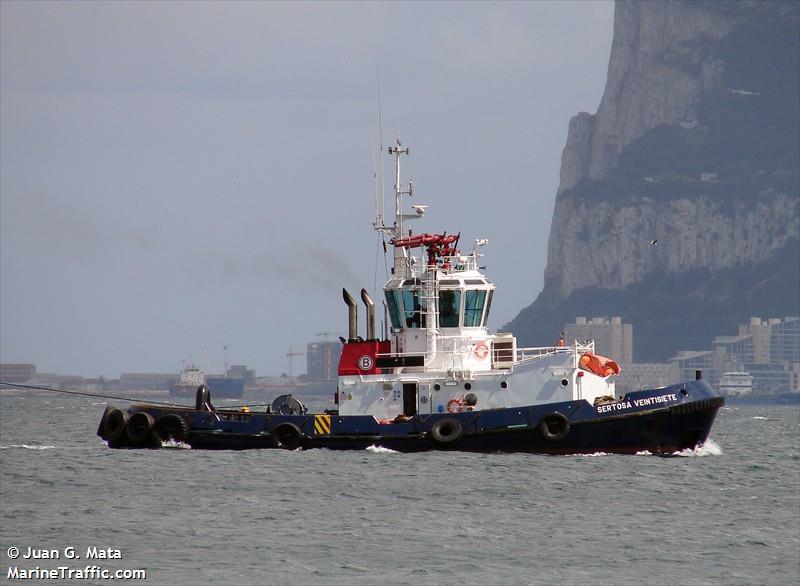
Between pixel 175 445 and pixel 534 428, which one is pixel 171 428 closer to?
pixel 175 445

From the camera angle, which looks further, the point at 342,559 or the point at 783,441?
the point at 783,441

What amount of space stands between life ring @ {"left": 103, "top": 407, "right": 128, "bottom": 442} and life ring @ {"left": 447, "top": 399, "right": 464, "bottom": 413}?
33.3 ft

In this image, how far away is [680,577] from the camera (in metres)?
25.8

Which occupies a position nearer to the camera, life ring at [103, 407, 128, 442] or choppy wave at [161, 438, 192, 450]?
choppy wave at [161, 438, 192, 450]

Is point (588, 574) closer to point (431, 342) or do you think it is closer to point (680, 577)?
point (680, 577)

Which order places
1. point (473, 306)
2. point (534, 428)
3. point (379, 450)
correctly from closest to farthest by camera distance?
point (534, 428) < point (379, 450) < point (473, 306)

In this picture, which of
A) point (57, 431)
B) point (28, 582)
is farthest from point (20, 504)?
point (57, 431)

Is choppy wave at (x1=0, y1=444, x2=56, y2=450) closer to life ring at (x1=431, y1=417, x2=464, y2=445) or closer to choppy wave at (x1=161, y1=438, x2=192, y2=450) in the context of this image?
choppy wave at (x1=161, y1=438, x2=192, y2=450)

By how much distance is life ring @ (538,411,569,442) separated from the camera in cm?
4062

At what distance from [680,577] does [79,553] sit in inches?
410

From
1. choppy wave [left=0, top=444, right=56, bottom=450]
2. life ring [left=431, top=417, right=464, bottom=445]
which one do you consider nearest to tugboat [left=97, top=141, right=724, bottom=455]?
life ring [left=431, top=417, right=464, bottom=445]

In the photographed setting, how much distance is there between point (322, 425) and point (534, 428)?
5.87 m

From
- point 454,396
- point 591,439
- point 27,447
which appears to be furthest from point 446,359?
point 27,447

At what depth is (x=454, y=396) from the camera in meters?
42.0
